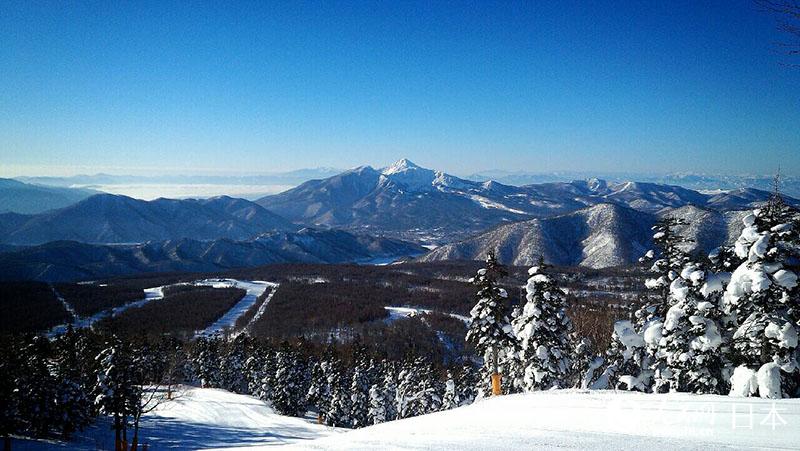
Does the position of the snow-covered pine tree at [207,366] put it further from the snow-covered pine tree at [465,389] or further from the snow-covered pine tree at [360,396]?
the snow-covered pine tree at [465,389]

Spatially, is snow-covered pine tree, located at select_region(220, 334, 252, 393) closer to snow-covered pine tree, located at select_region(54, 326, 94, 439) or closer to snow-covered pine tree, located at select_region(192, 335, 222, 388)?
snow-covered pine tree, located at select_region(192, 335, 222, 388)

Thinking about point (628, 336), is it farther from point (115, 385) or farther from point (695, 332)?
point (115, 385)

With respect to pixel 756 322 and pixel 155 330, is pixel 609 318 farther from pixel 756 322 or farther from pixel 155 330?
pixel 155 330

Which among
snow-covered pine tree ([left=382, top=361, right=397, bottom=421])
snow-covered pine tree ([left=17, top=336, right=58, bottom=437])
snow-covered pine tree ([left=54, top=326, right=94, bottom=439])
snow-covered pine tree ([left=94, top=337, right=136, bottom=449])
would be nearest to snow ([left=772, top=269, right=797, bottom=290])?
snow-covered pine tree ([left=94, top=337, right=136, bottom=449])

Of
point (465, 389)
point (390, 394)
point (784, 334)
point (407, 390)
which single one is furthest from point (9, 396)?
point (465, 389)

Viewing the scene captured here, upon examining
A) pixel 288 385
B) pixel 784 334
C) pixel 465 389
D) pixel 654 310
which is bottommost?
pixel 288 385

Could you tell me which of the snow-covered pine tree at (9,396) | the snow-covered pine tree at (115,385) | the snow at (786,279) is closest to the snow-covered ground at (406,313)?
the snow-covered pine tree at (9,396)

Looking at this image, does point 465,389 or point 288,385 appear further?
point 288,385
